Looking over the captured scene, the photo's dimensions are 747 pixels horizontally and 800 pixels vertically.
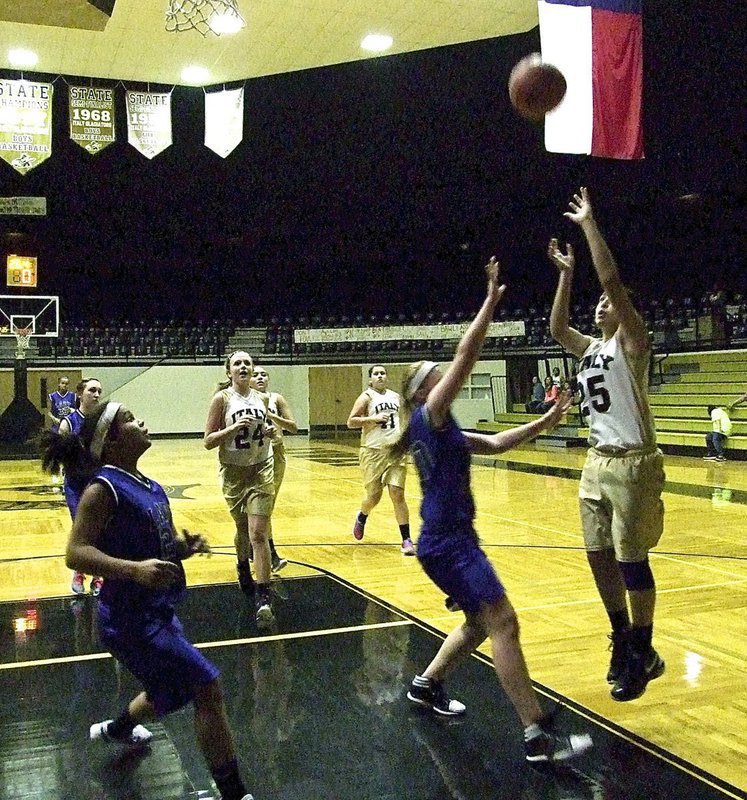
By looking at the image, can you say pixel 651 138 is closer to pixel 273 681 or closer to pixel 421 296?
pixel 421 296

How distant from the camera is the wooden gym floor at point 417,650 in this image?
2.96 meters

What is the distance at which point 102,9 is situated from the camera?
8.63m

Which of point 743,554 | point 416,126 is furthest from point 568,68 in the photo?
point 416,126

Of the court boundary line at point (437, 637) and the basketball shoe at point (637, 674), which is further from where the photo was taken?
the basketball shoe at point (637, 674)

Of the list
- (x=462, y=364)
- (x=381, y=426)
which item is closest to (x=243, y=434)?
(x=381, y=426)

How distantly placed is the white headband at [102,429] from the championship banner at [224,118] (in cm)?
1231

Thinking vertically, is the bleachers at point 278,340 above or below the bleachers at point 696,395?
above

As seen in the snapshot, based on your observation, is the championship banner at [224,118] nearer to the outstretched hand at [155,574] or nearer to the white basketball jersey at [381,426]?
the white basketball jersey at [381,426]

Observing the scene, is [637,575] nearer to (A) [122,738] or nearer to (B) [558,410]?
(B) [558,410]

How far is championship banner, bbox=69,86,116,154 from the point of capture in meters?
14.1

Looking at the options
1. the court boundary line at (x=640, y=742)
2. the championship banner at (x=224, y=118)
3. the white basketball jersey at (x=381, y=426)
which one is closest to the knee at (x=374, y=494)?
the white basketball jersey at (x=381, y=426)

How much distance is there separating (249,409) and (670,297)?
18.4m

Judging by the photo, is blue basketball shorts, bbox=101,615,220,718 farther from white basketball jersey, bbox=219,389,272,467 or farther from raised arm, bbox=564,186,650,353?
white basketball jersey, bbox=219,389,272,467

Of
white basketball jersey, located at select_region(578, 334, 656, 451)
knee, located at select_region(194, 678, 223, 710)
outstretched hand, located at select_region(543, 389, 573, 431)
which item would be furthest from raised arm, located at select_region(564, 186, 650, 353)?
knee, located at select_region(194, 678, 223, 710)
